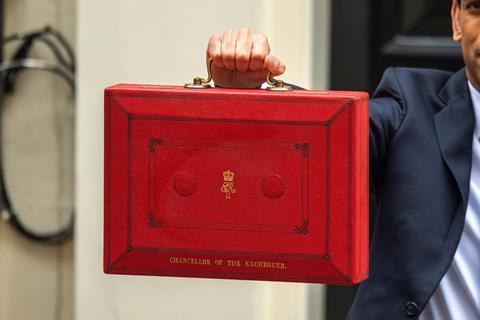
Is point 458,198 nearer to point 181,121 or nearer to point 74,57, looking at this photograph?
point 181,121

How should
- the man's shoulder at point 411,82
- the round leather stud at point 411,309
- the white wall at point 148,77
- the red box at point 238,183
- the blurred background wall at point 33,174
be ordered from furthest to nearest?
the blurred background wall at point 33,174 < the white wall at point 148,77 < the man's shoulder at point 411,82 < the round leather stud at point 411,309 < the red box at point 238,183

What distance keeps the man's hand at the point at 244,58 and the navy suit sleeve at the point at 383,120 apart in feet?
0.81

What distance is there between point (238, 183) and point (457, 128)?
0.50m

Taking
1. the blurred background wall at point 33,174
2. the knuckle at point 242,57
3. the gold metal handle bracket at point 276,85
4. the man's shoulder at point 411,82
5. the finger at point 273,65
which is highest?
the knuckle at point 242,57

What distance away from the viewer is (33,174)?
4418 mm

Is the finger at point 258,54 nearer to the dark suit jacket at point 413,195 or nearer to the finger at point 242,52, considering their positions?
the finger at point 242,52

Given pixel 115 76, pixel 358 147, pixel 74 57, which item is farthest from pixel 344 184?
pixel 74 57

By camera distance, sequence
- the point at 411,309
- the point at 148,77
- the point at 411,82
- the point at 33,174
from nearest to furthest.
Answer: the point at 411,309
the point at 411,82
the point at 148,77
the point at 33,174

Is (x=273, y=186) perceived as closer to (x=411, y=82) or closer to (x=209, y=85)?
(x=209, y=85)

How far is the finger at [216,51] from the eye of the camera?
2348mm

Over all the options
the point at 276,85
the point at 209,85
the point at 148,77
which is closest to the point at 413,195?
the point at 276,85

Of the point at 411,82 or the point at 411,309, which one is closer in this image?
the point at 411,309

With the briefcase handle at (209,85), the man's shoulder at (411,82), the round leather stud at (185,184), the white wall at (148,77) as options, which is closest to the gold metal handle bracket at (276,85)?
the briefcase handle at (209,85)

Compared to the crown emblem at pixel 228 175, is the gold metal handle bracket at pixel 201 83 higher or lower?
higher
